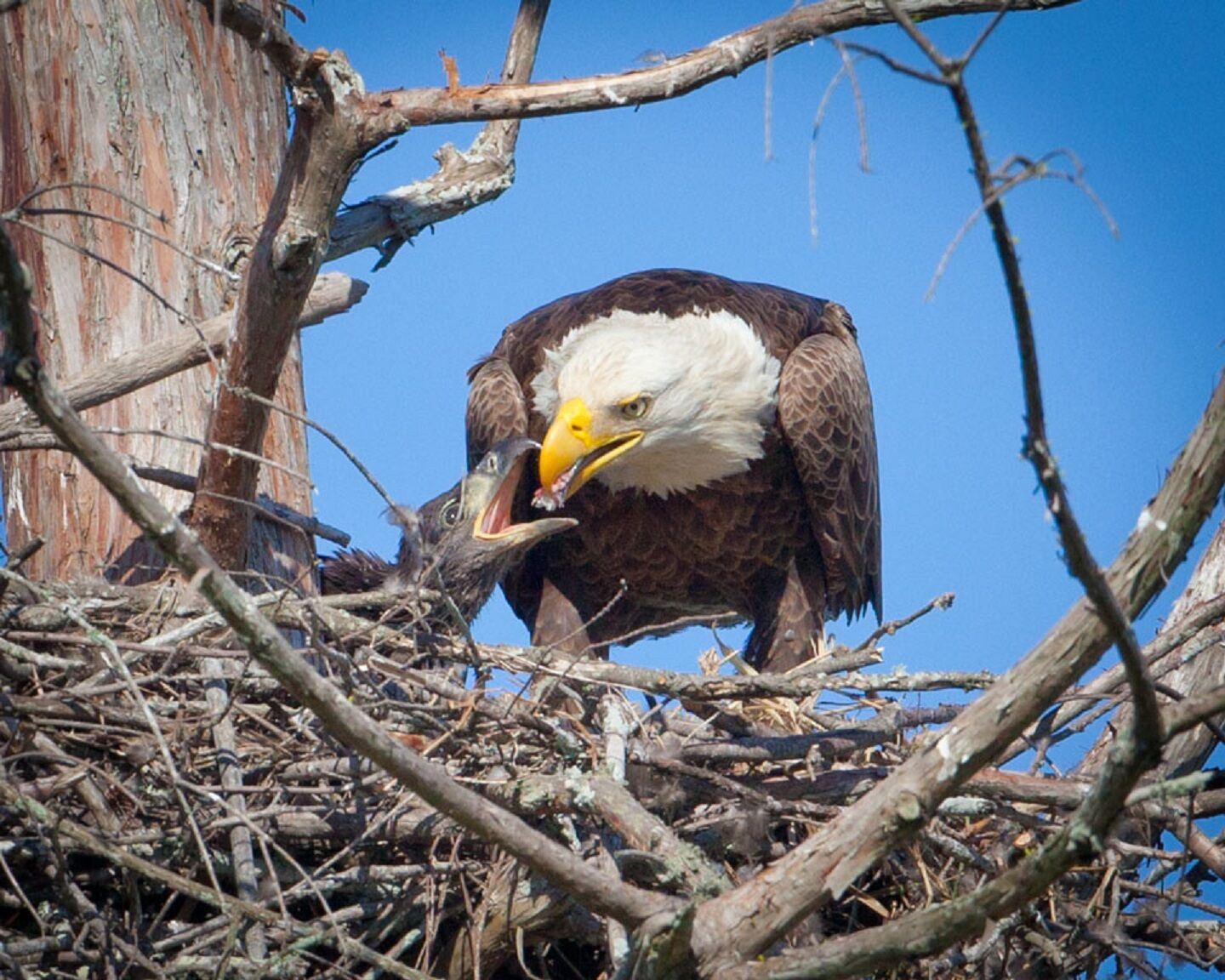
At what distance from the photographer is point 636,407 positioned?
553 cm

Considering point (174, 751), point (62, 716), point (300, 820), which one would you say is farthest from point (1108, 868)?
point (62, 716)

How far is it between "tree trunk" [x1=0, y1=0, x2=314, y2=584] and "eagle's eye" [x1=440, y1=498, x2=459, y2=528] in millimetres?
550

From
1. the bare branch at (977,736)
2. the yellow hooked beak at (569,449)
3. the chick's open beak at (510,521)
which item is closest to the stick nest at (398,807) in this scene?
the bare branch at (977,736)

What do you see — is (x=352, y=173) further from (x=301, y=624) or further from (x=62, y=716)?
(x=62, y=716)

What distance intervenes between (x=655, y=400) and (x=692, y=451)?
276 mm

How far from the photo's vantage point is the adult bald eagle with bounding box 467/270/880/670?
5.54 m

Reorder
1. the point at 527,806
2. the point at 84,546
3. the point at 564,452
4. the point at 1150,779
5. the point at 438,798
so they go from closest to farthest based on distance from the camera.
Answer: the point at 438,798, the point at 527,806, the point at 1150,779, the point at 84,546, the point at 564,452

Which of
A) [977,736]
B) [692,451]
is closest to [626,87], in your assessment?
[977,736]

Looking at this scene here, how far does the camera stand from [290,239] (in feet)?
12.0

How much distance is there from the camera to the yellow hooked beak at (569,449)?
5340 mm

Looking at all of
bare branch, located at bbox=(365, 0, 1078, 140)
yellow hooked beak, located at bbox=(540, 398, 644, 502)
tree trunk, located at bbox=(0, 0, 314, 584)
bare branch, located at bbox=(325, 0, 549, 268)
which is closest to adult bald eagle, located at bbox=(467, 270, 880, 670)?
yellow hooked beak, located at bbox=(540, 398, 644, 502)

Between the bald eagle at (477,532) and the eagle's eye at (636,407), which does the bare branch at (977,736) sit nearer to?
the bald eagle at (477,532)

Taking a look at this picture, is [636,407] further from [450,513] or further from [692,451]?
[450,513]

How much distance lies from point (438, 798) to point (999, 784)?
1.84 m
